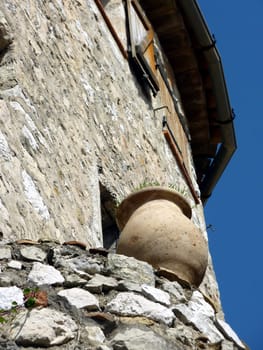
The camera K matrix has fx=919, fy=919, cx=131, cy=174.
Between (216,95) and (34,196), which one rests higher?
(216,95)

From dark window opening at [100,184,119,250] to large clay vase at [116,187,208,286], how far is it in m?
1.54

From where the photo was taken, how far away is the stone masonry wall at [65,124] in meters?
4.47

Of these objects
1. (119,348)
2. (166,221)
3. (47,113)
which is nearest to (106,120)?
(47,113)

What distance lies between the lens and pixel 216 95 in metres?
9.77

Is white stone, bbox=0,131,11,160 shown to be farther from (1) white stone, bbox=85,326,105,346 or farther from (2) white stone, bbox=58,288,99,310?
(1) white stone, bbox=85,326,105,346

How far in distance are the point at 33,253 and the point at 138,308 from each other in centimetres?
47

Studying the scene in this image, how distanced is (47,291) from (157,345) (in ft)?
1.44

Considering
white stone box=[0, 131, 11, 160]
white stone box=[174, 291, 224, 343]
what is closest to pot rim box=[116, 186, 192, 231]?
white stone box=[0, 131, 11, 160]

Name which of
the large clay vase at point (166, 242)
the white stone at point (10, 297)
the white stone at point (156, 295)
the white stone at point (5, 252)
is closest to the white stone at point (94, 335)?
the white stone at point (10, 297)

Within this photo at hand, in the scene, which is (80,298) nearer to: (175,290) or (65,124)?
(175,290)

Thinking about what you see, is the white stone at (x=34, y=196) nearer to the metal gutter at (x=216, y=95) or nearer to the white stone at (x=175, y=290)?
the white stone at (x=175, y=290)

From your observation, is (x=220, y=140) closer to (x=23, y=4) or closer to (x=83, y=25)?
(x=83, y=25)

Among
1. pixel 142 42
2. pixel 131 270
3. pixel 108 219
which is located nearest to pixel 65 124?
pixel 108 219

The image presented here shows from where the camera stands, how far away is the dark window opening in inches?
235
